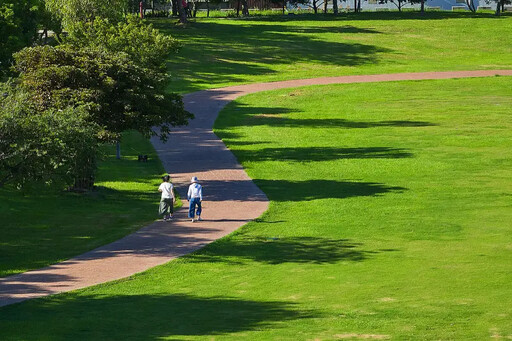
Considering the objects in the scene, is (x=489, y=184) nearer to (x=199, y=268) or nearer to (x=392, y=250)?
(x=392, y=250)

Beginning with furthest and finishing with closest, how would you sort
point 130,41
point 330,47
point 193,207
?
point 330,47, point 130,41, point 193,207

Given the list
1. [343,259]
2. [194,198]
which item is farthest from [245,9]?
[343,259]

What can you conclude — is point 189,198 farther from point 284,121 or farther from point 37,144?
point 284,121

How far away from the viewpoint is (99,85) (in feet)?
117

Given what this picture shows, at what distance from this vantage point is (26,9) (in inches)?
2416

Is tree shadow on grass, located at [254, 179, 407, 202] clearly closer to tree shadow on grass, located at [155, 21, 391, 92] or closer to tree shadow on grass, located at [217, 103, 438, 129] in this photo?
tree shadow on grass, located at [217, 103, 438, 129]

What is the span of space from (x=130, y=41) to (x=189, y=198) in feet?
32.0

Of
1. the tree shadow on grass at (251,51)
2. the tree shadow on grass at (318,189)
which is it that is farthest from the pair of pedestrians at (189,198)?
the tree shadow on grass at (251,51)

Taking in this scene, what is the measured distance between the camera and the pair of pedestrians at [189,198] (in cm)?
3083

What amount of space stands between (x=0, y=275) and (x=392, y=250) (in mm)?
10560

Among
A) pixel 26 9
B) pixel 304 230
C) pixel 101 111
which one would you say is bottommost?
pixel 304 230

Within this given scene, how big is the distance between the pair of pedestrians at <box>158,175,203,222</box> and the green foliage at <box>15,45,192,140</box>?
4154 mm

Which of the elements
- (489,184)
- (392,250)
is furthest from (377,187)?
(392,250)

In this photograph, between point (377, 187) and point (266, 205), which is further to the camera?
point (377, 187)
